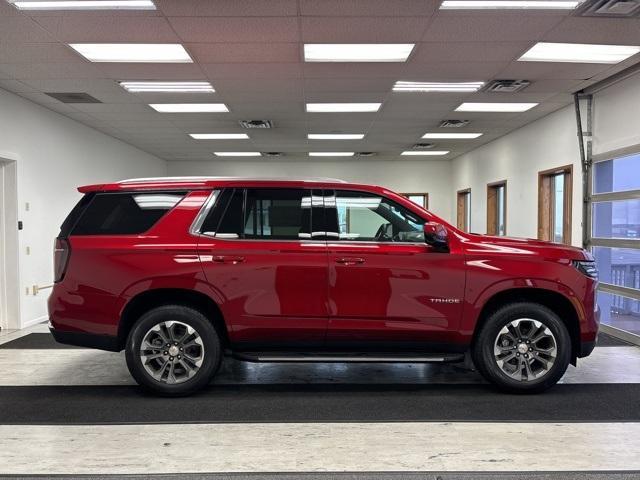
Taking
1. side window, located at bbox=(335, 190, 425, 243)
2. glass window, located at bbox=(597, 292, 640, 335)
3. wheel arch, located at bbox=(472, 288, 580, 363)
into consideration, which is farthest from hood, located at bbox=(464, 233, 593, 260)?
glass window, located at bbox=(597, 292, 640, 335)

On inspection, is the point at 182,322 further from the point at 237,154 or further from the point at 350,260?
the point at 237,154

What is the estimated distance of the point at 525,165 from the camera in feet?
30.9

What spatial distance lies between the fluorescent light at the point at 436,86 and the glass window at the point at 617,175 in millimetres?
2026

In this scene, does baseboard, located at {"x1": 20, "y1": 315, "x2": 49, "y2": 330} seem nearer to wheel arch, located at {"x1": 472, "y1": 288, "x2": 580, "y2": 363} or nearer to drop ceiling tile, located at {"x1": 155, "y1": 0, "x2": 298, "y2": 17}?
drop ceiling tile, located at {"x1": 155, "y1": 0, "x2": 298, "y2": 17}

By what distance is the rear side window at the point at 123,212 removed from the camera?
4.05m

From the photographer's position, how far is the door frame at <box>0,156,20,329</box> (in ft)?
22.6

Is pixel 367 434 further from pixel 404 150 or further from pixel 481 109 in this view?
pixel 404 150

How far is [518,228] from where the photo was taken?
32.4 ft

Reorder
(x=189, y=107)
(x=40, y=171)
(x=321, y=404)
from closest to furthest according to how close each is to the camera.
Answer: (x=321, y=404), (x=40, y=171), (x=189, y=107)

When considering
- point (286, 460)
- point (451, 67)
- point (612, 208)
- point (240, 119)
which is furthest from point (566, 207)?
point (286, 460)

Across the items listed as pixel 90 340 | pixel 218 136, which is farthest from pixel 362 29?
pixel 218 136

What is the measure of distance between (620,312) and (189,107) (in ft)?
22.5

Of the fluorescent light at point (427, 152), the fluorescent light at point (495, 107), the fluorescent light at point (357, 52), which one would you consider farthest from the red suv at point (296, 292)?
the fluorescent light at point (427, 152)

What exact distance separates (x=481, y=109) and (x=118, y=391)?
672 cm
